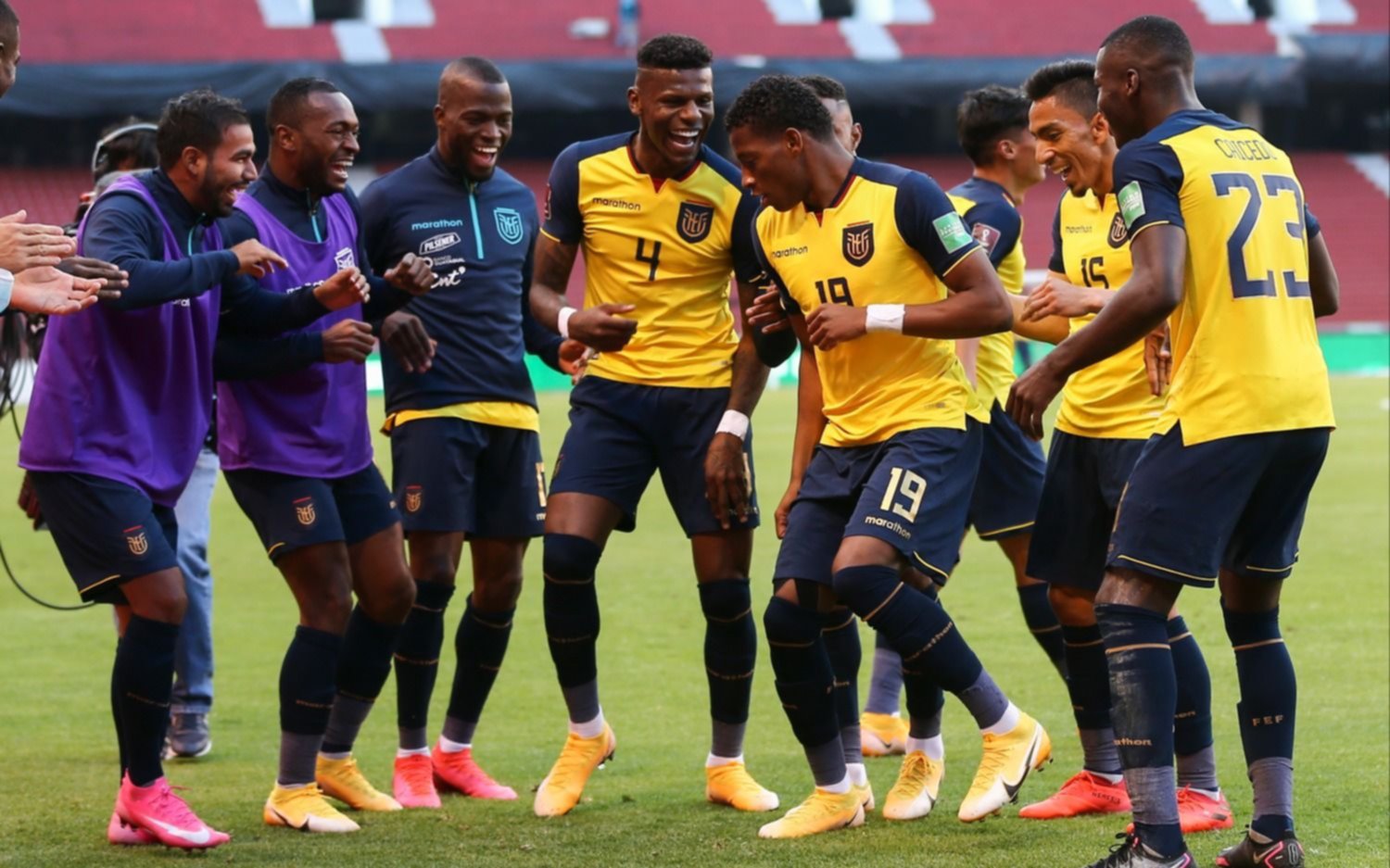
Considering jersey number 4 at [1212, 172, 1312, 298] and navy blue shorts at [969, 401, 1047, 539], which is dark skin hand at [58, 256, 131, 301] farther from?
navy blue shorts at [969, 401, 1047, 539]

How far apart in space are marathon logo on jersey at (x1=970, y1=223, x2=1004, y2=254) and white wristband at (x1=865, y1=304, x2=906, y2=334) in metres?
1.60

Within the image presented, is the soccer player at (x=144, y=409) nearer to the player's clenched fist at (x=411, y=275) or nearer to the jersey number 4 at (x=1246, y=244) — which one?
the player's clenched fist at (x=411, y=275)

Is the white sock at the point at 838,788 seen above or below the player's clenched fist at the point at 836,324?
below

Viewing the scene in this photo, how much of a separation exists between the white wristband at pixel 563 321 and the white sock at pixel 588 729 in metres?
1.35

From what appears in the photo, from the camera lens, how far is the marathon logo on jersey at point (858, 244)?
5.68 metres

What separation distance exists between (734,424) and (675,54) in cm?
127

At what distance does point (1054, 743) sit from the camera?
7.35m

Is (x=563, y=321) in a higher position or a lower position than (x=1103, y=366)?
higher

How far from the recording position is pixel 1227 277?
4715 mm

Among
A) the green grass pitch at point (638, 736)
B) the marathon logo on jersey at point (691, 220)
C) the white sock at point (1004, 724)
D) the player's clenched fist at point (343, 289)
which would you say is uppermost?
the marathon logo on jersey at point (691, 220)

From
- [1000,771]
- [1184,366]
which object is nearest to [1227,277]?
[1184,366]

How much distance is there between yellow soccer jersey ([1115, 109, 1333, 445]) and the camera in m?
4.68

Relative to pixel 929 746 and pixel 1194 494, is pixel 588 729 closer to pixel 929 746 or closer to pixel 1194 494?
pixel 929 746

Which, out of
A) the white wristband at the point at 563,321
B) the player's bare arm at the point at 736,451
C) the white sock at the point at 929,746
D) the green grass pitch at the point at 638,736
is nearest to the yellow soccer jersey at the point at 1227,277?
the green grass pitch at the point at 638,736
